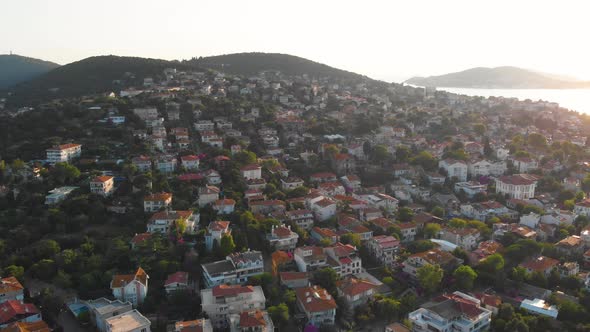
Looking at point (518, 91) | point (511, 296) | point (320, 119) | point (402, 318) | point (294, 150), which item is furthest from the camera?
point (518, 91)

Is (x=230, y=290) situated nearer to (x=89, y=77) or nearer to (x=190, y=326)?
(x=190, y=326)

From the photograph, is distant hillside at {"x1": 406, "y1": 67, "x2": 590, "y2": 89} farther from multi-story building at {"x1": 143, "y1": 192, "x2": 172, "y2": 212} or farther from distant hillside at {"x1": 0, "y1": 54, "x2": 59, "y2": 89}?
multi-story building at {"x1": 143, "y1": 192, "x2": 172, "y2": 212}

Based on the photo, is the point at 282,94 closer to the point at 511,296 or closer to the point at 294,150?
the point at 294,150

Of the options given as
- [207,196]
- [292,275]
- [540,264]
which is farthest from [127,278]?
[540,264]

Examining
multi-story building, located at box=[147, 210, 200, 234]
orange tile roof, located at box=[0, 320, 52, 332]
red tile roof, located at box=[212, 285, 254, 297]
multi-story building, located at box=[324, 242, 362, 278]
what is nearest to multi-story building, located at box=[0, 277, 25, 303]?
orange tile roof, located at box=[0, 320, 52, 332]

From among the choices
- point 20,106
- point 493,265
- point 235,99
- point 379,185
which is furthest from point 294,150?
point 20,106

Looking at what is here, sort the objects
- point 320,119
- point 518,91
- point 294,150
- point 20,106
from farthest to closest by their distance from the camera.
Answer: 1. point 518,91
2. point 20,106
3. point 320,119
4. point 294,150
